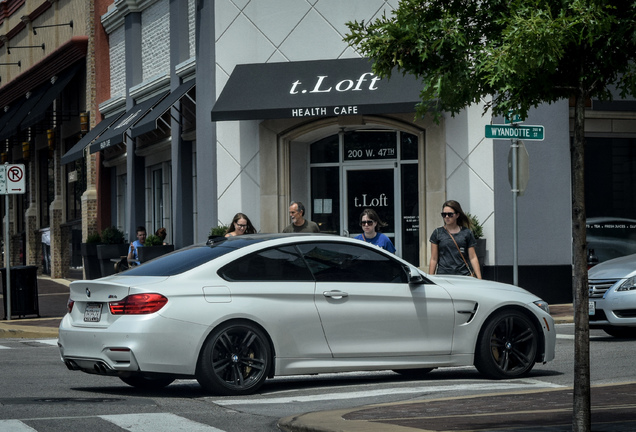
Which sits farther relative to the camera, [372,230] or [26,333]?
[26,333]

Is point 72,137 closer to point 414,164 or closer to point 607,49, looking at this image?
point 414,164

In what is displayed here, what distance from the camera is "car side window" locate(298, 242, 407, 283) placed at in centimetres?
1032

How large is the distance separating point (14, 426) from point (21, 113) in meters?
30.0

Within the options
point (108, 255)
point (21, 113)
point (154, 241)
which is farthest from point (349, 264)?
point (21, 113)

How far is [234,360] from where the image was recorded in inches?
381

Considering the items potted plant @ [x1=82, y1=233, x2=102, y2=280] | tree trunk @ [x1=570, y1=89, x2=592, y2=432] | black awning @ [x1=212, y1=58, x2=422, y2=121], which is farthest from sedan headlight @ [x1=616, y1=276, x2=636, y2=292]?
potted plant @ [x1=82, y1=233, x2=102, y2=280]

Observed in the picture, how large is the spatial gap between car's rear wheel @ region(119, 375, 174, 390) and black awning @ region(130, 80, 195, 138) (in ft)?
43.1

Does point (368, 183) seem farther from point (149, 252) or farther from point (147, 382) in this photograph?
point (147, 382)

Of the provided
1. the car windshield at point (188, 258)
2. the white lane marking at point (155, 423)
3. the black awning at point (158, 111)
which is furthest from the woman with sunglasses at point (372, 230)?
the black awning at point (158, 111)

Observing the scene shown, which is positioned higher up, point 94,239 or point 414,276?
point 94,239

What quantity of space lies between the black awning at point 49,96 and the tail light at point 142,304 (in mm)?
23913

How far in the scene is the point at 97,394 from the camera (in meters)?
9.86

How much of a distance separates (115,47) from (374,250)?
843 inches

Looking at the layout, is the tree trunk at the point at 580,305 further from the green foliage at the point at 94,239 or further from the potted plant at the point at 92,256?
the green foliage at the point at 94,239
